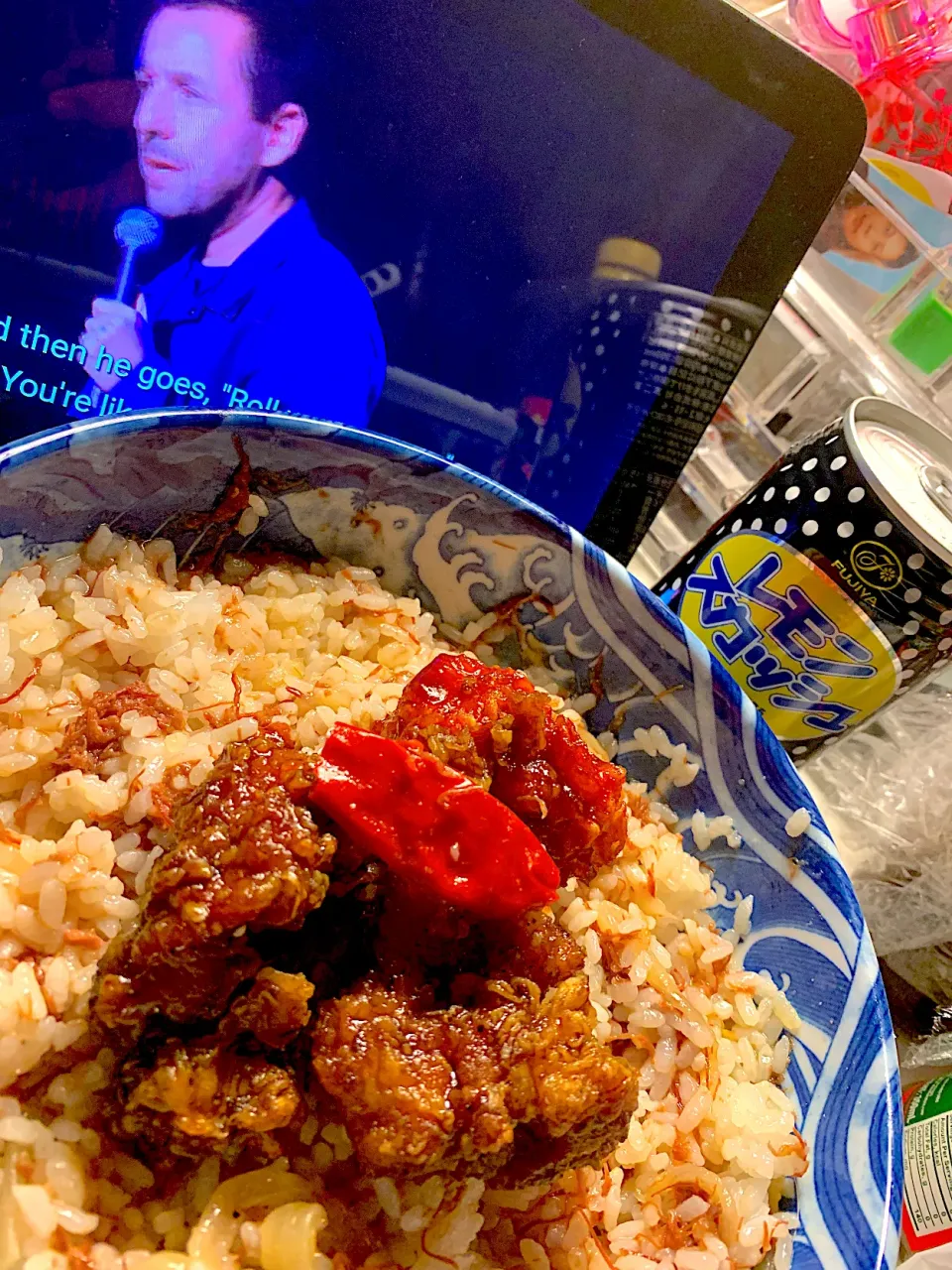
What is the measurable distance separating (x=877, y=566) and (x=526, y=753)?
0.73 m

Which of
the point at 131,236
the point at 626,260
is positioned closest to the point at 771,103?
the point at 626,260

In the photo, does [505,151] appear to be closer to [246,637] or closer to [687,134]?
[687,134]

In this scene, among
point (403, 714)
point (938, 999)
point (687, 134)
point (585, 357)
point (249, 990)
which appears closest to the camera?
point (249, 990)

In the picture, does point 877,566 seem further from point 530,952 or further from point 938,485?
point 530,952

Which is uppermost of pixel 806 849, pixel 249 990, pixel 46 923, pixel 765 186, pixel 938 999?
pixel 765 186

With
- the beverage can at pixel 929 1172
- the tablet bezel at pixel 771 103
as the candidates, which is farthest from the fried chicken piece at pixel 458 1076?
the tablet bezel at pixel 771 103

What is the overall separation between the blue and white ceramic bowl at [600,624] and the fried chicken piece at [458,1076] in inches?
16.8

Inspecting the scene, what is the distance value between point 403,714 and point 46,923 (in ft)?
1.64

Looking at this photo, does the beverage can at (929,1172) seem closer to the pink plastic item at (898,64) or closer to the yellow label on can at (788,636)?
the yellow label on can at (788,636)

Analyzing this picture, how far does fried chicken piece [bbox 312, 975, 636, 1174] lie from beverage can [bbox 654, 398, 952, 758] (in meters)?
0.86

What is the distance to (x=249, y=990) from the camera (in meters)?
1.03

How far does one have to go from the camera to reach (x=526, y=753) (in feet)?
4.32

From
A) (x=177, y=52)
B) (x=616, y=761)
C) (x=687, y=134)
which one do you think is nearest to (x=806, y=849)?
(x=616, y=761)

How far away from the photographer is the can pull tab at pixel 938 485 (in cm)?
168
